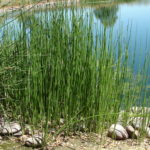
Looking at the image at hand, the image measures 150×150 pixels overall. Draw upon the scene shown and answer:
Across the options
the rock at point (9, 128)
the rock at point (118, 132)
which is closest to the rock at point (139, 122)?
the rock at point (118, 132)

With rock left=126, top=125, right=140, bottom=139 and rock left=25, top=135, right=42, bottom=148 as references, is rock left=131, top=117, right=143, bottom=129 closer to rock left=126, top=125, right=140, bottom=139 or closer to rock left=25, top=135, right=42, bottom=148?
rock left=126, top=125, right=140, bottom=139

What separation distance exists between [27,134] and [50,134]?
0.57ft

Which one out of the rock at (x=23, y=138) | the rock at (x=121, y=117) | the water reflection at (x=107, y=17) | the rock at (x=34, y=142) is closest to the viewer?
the rock at (x=34, y=142)

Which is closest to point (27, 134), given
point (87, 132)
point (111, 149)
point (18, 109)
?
point (18, 109)

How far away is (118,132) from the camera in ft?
7.27

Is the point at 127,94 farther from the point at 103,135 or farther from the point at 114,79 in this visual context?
the point at 103,135

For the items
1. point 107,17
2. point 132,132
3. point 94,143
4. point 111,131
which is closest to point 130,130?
point 132,132

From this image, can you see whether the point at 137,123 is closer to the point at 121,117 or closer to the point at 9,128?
the point at 121,117

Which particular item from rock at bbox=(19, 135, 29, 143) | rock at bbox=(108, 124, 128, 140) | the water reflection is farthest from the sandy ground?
the water reflection

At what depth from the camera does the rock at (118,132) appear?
2211 mm

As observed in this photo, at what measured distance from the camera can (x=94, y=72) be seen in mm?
2211

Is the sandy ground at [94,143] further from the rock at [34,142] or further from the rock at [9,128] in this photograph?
the rock at [9,128]

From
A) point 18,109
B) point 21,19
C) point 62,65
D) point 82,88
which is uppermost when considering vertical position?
point 21,19

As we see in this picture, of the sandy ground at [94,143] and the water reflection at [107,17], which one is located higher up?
the water reflection at [107,17]
